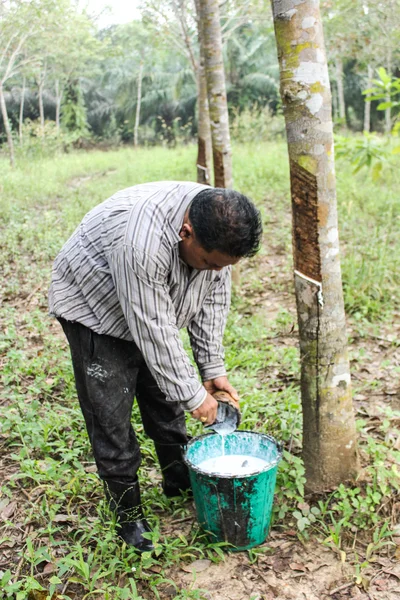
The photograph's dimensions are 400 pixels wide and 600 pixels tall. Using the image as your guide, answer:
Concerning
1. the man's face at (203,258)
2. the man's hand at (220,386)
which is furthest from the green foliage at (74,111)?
the man's face at (203,258)

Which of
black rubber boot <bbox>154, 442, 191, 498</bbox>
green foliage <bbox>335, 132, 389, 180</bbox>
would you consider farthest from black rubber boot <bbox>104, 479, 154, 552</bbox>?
green foliage <bbox>335, 132, 389, 180</bbox>

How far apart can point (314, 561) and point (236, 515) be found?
0.42 meters

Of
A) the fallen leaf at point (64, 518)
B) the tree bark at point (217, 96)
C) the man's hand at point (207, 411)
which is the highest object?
the tree bark at point (217, 96)

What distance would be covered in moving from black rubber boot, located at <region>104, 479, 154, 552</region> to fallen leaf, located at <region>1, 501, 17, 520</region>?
0.52 m

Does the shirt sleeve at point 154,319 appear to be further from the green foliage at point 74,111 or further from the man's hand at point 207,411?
the green foliage at point 74,111

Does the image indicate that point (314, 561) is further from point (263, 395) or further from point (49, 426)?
point (49, 426)

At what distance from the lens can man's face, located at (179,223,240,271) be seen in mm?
2080

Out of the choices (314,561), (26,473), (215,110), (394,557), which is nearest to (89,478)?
(26,473)

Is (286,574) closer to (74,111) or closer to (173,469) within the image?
(173,469)

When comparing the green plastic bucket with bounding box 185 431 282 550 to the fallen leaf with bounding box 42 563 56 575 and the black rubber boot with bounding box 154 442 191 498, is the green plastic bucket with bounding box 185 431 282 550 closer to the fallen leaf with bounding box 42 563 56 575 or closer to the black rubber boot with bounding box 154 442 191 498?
the black rubber boot with bounding box 154 442 191 498

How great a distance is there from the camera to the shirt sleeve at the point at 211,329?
263 centimetres

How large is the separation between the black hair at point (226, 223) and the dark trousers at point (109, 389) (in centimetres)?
65

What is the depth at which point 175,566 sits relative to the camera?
2516mm

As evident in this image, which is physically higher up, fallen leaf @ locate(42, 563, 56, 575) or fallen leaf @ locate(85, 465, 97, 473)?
fallen leaf @ locate(85, 465, 97, 473)
